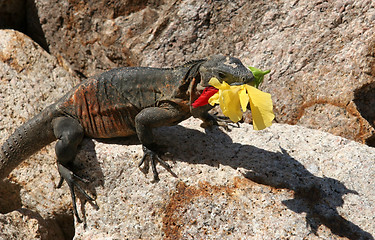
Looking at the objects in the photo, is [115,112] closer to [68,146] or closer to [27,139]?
[68,146]

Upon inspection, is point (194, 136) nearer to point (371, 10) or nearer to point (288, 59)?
point (288, 59)

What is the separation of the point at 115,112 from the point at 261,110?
1926 mm

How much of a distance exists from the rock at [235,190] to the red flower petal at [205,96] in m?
0.79

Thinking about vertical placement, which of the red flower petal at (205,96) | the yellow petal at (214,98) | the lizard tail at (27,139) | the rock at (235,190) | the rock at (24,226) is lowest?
the rock at (24,226)

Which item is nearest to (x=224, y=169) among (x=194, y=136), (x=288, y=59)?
(x=194, y=136)

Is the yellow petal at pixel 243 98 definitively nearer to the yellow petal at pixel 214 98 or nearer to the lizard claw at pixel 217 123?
the yellow petal at pixel 214 98

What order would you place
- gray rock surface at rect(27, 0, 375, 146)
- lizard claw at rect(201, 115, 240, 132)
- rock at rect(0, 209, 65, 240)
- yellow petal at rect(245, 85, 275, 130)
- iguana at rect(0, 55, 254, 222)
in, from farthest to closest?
gray rock surface at rect(27, 0, 375, 146) → lizard claw at rect(201, 115, 240, 132) → rock at rect(0, 209, 65, 240) → iguana at rect(0, 55, 254, 222) → yellow petal at rect(245, 85, 275, 130)

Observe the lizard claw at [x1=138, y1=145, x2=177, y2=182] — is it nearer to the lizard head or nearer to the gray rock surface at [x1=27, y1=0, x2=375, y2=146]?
the lizard head

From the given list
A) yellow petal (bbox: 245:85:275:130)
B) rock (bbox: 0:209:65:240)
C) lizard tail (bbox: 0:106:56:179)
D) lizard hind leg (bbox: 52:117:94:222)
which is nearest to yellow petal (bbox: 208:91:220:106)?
yellow petal (bbox: 245:85:275:130)

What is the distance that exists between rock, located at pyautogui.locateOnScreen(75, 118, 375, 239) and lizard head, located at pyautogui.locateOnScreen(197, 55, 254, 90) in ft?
3.15

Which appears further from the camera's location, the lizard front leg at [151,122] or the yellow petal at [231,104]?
the lizard front leg at [151,122]

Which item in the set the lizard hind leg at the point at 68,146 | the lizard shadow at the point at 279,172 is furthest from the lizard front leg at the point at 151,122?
the lizard hind leg at the point at 68,146

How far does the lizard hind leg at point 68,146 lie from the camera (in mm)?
4656

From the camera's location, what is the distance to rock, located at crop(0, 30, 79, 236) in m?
5.33
